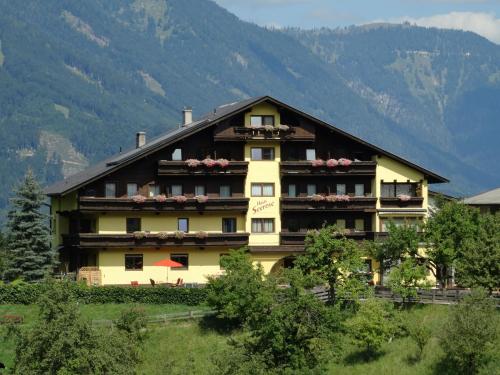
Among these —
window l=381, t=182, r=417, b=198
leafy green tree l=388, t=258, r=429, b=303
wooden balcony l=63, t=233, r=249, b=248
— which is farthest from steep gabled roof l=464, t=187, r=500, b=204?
leafy green tree l=388, t=258, r=429, b=303

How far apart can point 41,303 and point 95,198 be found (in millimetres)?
28470

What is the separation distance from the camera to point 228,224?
88.3 metres

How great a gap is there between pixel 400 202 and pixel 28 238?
25056 millimetres

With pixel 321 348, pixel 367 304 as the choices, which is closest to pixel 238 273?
pixel 367 304

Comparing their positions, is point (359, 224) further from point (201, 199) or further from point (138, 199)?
point (138, 199)

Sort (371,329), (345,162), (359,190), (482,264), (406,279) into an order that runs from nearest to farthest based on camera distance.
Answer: (371,329)
(482,264)
(406,279)
(345,162)
(359,190)

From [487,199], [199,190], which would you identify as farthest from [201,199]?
[487,199]

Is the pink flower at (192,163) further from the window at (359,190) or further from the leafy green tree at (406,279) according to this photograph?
the leafy green tree at (406,279)

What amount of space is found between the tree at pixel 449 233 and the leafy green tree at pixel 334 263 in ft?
14.3

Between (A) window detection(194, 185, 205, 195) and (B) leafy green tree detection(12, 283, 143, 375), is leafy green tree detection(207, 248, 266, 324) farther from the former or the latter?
(A) window detection(194, 185, 205, 195)

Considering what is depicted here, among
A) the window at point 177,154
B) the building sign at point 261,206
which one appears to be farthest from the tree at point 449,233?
the window at point 177,154

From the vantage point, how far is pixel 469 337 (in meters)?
55.9

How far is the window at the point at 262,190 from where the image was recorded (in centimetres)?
8843

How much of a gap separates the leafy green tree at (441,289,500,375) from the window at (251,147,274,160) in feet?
107
